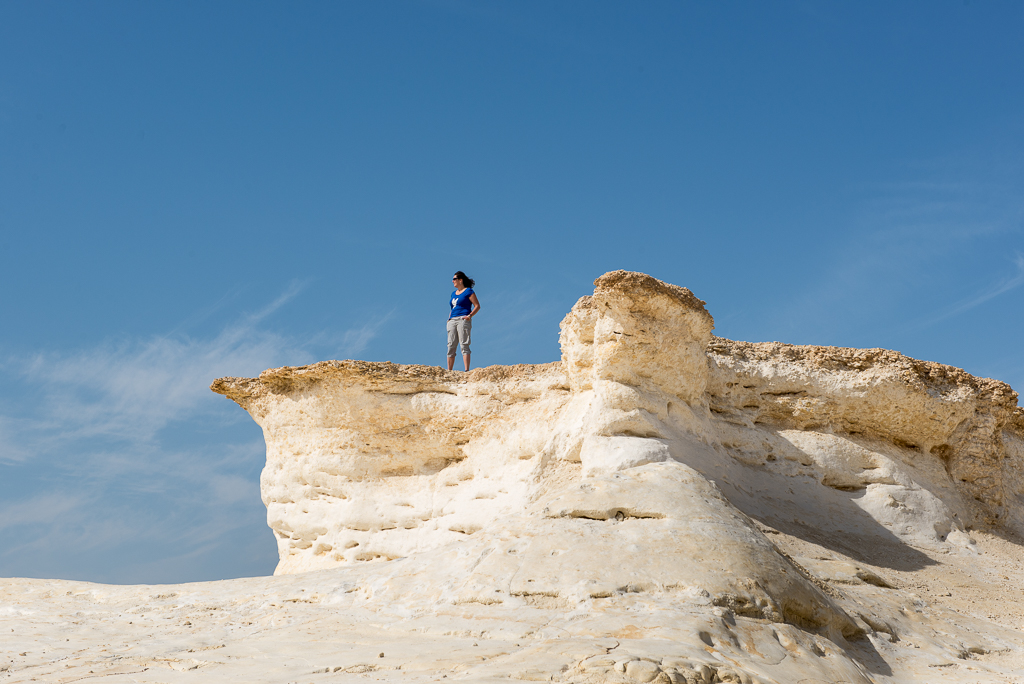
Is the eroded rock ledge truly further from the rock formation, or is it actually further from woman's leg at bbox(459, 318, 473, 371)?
woman's leg at bbox(459, 318, 473, 371)

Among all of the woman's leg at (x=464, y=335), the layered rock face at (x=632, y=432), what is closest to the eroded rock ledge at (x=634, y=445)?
the layered rock face at (x=632, y=432)

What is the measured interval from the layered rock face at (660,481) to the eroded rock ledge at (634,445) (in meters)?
0.03

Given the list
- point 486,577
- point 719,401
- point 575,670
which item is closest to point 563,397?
point 719,401

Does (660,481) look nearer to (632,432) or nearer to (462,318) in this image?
(632,432)

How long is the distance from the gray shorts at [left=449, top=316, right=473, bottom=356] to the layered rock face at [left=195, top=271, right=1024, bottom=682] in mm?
654

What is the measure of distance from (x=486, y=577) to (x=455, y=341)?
17.6 ft

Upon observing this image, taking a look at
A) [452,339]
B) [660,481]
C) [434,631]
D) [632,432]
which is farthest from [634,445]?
[452,339]

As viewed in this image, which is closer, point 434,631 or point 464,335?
point 434,631

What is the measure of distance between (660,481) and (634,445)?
0.76 metres

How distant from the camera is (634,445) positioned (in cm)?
769

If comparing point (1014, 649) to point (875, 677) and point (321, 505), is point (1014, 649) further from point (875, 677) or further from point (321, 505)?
point (321, 505)

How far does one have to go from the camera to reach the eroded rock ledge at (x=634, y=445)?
23.2ft

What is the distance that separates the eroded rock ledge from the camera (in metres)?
7.08

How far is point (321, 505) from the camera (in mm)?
10320
